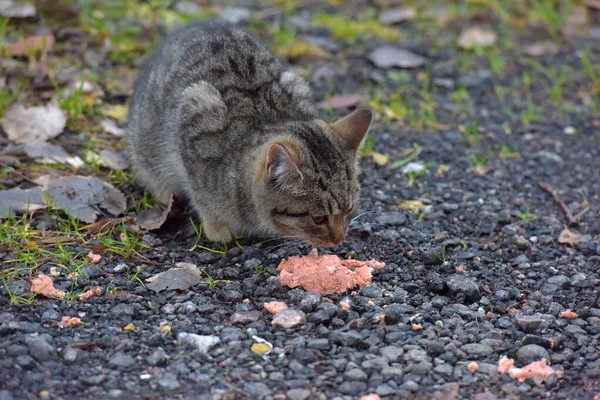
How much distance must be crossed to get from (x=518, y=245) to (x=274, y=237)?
1.43 metres

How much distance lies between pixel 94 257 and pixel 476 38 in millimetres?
4702

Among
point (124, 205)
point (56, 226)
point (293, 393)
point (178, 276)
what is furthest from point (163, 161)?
point (293, 393)

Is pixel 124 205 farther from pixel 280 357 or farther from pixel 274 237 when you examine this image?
pixel 280 357

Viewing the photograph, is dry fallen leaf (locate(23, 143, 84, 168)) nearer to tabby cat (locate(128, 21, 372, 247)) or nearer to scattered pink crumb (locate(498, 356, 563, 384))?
tabby cat (locate(128, 21, 372, 247))

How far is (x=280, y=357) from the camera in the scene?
11.5 feet

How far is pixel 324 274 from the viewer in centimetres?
408

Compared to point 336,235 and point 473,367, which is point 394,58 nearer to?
point 336,235

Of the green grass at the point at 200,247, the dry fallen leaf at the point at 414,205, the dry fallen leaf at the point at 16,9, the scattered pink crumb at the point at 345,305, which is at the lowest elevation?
the dry fallen leaf at the point at 414,205

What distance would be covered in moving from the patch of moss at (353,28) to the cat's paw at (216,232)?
3.38 meters

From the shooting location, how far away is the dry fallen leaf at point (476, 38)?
7477mm

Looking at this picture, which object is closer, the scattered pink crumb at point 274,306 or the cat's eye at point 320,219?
the scattered pink crumb at point 274,306

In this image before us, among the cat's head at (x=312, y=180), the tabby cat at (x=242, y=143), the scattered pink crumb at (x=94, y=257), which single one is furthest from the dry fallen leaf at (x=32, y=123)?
the cat's head at (x=312, y=180)

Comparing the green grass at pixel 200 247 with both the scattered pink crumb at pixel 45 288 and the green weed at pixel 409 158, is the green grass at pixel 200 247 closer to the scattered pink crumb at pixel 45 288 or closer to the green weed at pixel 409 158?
the scattered pink crumb at pixel 45 288

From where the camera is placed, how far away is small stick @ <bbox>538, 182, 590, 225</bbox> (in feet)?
16.5
